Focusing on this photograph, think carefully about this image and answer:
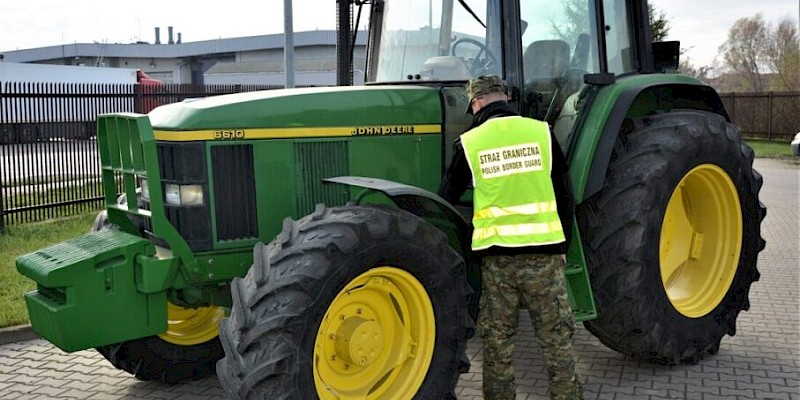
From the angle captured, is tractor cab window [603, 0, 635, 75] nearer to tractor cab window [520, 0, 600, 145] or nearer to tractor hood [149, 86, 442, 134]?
tractor cab window [520, 0, 600, 145]

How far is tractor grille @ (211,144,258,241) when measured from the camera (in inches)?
173

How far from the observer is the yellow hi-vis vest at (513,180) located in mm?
4230

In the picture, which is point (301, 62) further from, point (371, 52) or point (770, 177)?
point (371, 52)

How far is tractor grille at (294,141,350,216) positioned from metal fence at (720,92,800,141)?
24.1 m

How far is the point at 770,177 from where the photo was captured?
17562mm

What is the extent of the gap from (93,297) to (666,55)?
4360 millimetres

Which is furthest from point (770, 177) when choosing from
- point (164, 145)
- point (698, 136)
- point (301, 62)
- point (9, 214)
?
point (301, 62)

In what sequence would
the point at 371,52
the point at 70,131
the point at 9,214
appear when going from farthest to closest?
the point at 70,131
the point at 9,214
the point at 371,52

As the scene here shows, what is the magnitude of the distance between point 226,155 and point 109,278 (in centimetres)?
88

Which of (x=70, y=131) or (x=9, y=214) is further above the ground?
(x=70, y=131)

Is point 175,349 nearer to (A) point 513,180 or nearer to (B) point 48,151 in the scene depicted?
(A) point 513,180

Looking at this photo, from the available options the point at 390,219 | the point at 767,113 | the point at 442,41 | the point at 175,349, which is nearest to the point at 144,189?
the point at 175,349

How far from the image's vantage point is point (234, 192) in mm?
4445

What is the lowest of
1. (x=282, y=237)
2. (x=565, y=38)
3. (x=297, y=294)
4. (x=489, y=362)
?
(x=489, y=362)
